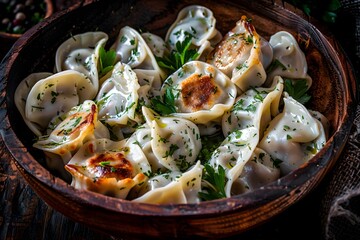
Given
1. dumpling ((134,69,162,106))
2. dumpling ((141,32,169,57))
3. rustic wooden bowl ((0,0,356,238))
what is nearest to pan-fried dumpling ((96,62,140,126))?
dumpling ((134,69,162,106))

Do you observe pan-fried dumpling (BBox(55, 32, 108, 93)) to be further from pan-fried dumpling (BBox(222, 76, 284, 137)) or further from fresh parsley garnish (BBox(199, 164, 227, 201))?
fresh parsley garnish (BBox(199, 164, 227, 201))

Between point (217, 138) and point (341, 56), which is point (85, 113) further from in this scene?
point (341, 56)

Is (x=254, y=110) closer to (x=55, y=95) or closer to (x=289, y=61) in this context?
(x=289, y=61)

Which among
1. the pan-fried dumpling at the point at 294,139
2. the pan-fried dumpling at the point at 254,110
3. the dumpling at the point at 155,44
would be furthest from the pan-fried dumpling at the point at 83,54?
the pan-fried dumpling at the point at 294,139

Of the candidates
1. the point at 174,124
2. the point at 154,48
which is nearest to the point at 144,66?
the point at 154,48

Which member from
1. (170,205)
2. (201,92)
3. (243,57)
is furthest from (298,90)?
(170,205)

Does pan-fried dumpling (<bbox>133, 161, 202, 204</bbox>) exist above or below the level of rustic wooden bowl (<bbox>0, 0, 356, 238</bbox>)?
below

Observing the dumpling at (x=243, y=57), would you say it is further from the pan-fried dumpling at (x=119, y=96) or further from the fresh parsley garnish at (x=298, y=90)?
the pan-fried dumpling at (x=119, y=96)
